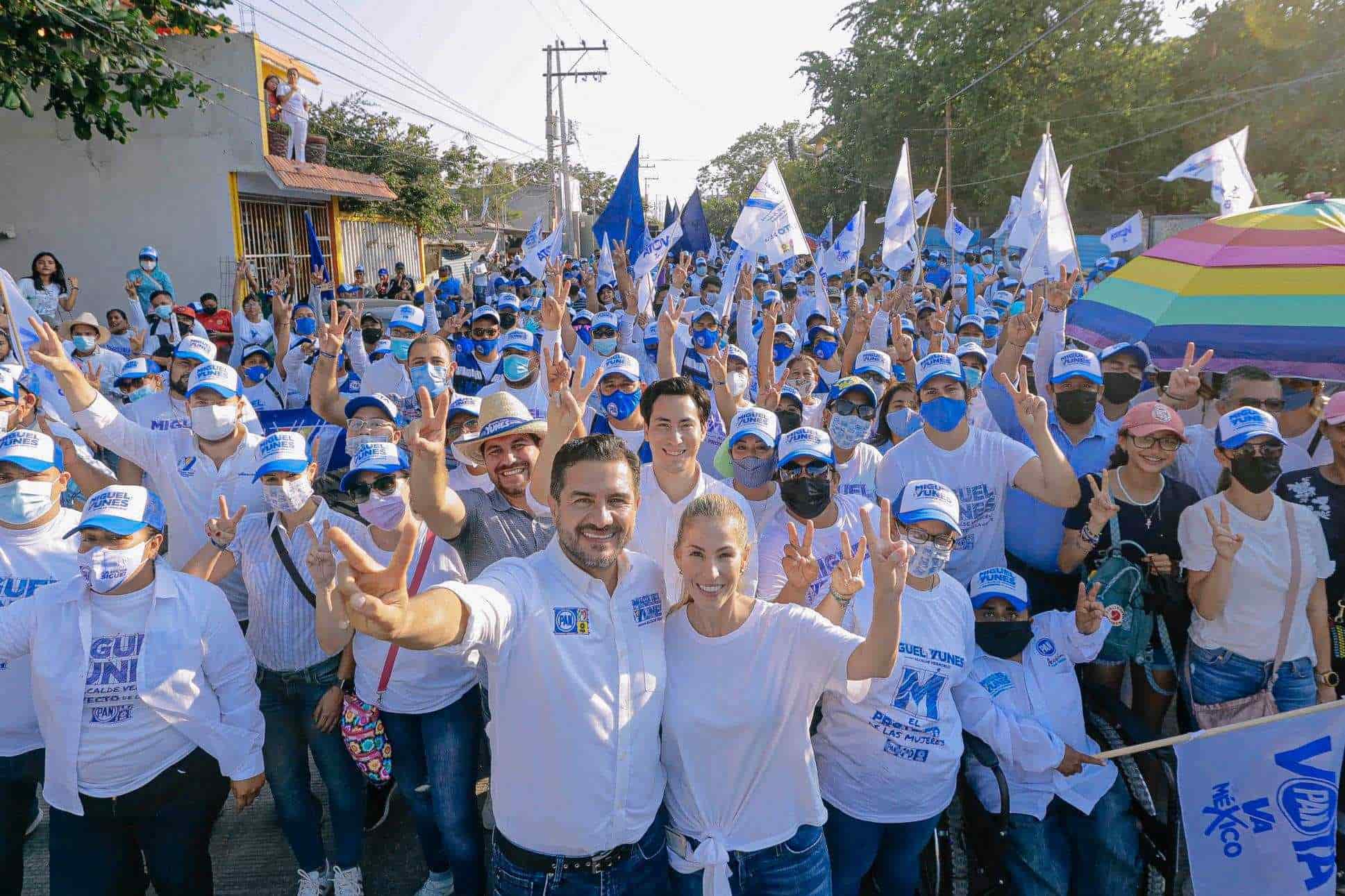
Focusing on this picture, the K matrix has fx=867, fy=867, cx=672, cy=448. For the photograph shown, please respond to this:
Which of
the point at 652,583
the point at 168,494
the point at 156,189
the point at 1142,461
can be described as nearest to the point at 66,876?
the point at 168,494

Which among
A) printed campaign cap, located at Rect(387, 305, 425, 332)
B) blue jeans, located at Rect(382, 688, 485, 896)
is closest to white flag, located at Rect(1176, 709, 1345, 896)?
blue jeans, located at Rect(382, 688, 485, 896)

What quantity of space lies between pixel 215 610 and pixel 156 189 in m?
17.5

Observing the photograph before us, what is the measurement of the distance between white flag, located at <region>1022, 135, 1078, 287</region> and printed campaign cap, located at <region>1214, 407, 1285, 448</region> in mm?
4087

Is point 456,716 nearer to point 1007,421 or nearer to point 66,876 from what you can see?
point 66,876

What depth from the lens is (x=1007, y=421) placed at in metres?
5.54

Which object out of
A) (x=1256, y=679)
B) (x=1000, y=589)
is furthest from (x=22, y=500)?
(x=1256, y=679)

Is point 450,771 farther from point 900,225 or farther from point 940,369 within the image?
point 900,225

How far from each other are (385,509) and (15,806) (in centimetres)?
181

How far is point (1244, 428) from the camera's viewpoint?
3.65 metres

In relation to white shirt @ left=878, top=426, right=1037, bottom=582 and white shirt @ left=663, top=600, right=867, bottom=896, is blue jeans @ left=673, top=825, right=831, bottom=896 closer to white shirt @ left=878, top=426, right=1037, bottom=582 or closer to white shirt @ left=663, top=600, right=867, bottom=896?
white shirt @ left=663, top=600, right=867, bottom=896

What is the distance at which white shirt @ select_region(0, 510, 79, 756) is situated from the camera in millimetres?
3186

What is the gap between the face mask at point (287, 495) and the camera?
11.4 ft

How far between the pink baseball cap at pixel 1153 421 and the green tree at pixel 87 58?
11832 mm

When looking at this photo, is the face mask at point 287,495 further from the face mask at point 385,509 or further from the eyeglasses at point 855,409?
the eyeglasses at point 855,409
